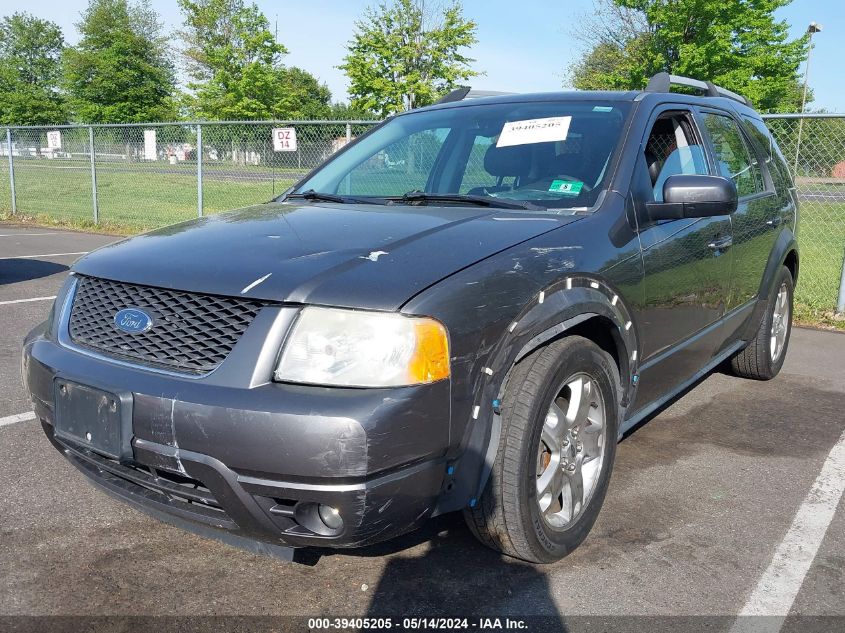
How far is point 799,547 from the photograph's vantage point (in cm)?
284

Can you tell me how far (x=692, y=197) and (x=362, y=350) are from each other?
1.62 m

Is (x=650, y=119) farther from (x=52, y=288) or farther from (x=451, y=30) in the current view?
(x=451, y=30)

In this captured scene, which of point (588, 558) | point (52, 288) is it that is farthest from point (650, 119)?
point (52, 288)

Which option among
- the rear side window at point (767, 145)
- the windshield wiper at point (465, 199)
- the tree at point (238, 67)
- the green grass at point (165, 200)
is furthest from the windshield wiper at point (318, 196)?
the tree at point (238, 67)

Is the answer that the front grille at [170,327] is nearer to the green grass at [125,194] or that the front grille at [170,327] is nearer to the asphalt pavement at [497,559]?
the asphalt pavement at [497,559]

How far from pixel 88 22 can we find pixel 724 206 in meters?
61.5

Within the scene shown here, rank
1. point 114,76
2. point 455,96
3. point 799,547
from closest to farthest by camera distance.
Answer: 1. point 799,547
2. point 455,96
3. point 114,76

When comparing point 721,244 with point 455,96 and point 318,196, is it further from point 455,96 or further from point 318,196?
point 318,196

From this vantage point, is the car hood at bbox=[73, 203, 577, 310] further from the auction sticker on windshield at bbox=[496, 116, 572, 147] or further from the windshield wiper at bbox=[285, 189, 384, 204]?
the auction sticker on windshield at bbox=[496, 116, 572, 147]

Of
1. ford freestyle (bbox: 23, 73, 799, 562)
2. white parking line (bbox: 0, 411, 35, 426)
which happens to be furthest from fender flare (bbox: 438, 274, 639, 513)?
white parking line (bbox: 0, 411, 35, 426)

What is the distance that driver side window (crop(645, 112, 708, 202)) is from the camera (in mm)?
3289

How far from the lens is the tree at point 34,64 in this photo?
185 ft

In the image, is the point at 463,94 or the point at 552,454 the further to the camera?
the point at 463,94

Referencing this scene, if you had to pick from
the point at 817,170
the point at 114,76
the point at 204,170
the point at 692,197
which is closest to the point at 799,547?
the point at 692,197
